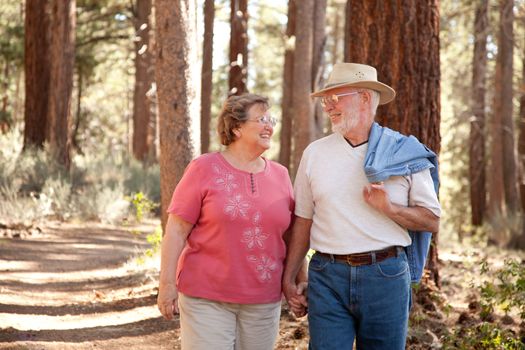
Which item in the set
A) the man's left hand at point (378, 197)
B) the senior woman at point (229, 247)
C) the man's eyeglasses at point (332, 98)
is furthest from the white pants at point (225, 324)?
the man's eyeglasses at point (332, 98)

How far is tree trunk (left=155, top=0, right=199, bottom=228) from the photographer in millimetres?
7320

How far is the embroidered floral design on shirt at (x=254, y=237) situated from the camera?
399 centimetres

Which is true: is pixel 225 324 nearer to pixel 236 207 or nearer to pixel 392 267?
pixel 236 207

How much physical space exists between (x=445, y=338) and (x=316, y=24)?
952 cm

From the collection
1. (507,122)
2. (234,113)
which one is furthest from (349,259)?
(507,122)

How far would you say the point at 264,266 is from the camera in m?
4.04

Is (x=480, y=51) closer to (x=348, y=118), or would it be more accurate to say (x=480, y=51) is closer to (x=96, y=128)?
(x=348, y=118)

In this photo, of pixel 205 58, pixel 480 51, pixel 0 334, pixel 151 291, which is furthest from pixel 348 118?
pixel 480 51

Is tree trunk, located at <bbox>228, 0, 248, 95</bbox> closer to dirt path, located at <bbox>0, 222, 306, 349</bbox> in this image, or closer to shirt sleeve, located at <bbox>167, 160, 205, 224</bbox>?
dirt path, located at <bbox>0, 222, 306, 349</bbox>

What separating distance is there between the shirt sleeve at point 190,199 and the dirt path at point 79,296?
2650 mm

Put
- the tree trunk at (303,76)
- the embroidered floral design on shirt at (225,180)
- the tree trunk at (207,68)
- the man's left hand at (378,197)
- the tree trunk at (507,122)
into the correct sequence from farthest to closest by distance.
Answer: the tree trunk at (507,122), the tree trunk at (207,68), the tree trunk at (303,76), the embroidered floral design on shirt at (225,180), the man's left hand at (378,197)

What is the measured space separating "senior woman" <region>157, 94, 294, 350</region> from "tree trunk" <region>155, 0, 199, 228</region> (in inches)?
130

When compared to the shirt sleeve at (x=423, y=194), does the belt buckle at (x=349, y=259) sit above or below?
below

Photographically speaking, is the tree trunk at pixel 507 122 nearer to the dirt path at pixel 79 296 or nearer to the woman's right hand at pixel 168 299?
the dirt path at pixel 79 296
